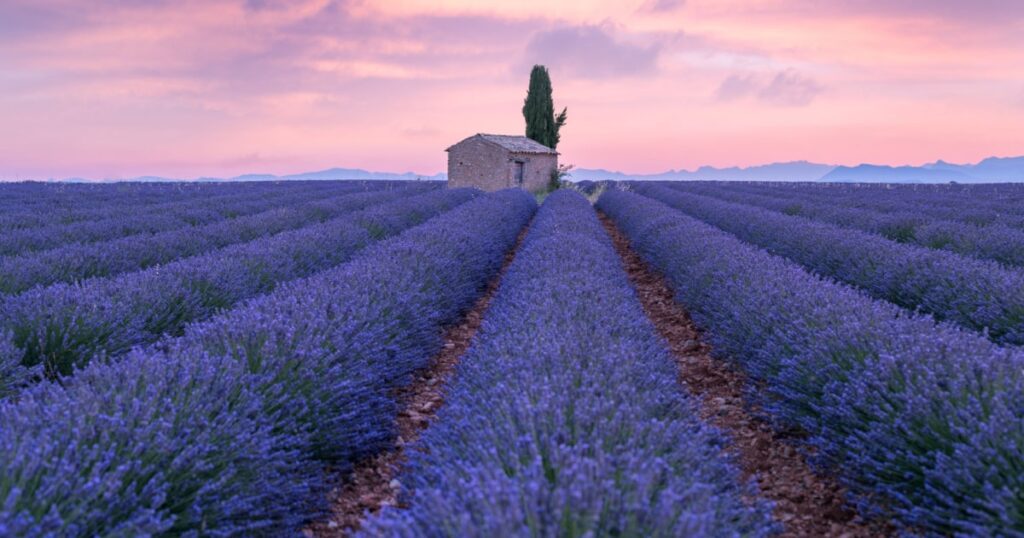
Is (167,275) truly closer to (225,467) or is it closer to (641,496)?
(225,467)

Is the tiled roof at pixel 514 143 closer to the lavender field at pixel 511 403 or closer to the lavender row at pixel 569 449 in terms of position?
the lavender field at pixel 511 403

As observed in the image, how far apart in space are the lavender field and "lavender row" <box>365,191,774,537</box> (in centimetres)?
1

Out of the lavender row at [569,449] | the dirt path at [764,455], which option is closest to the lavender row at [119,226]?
the lavender row at [569,449]

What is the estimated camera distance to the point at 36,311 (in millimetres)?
4461

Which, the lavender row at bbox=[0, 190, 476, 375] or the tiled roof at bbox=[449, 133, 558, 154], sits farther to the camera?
the tiled roof at bbox=[449, 133, 558, 154]

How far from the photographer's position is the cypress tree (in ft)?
124

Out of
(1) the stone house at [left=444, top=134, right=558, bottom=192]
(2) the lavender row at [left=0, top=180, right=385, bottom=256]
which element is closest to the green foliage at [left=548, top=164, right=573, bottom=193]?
(1) the stone house at [left=444, top=134, right=558, bottom=192]

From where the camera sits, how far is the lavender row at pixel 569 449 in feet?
5.65

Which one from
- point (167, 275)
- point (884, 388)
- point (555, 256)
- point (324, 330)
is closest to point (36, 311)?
point (167, 275)

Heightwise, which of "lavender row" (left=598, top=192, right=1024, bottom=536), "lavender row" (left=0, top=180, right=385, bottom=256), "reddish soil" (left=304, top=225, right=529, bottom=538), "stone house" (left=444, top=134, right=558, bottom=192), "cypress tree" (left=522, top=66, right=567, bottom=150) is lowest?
"reddish soil" (left=304, top=225, right=529, bottom=538)

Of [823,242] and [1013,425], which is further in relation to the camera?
[823,242]

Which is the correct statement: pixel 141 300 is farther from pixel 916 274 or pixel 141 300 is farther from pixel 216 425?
pixel 916 274

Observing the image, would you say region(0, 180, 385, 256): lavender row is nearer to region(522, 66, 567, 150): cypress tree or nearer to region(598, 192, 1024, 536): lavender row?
region(598, 192, 1024, 536): lavender row

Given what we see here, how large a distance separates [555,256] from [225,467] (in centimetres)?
436
